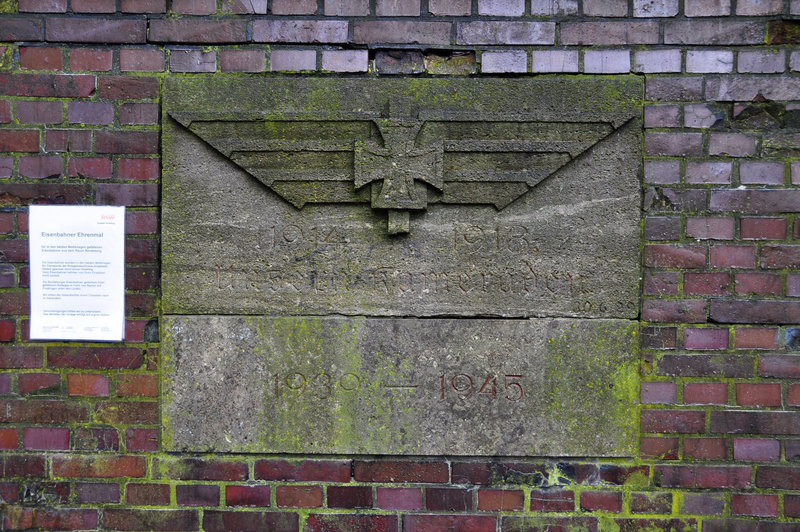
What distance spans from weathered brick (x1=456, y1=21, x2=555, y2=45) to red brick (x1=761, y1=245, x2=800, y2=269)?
3.46 feet

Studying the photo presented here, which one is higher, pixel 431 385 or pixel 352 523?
pixel 431 385

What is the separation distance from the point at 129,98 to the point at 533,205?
4.87 feet

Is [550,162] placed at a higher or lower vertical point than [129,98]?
lower

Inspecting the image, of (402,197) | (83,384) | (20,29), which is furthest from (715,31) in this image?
(83,384)

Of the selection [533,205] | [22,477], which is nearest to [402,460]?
[533,205]

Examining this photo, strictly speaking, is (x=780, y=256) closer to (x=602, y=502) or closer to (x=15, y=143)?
(x=602, y=502)

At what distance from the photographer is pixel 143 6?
2027 mm

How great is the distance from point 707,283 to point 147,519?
2.17 meters

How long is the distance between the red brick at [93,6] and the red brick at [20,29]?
14 cm

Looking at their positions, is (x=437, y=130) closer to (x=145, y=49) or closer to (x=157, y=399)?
(x=145, y=49)

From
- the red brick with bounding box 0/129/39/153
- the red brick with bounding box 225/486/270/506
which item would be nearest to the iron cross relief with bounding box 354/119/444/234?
the red brick with bounding box 225/486/270/506

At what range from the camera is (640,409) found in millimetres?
2021

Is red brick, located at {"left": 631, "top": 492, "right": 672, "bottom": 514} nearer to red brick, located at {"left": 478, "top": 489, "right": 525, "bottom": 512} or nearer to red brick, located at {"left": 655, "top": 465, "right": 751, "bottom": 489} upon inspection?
red brick, located at {"left": 655, "top": 465, "right": 751, "bottom": 489}

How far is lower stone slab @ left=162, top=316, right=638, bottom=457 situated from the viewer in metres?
2.02
